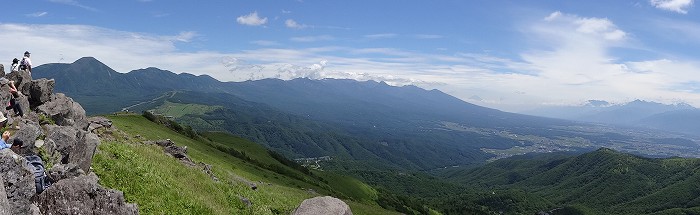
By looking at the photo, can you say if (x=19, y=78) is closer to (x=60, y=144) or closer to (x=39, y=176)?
(x=60, y=144)

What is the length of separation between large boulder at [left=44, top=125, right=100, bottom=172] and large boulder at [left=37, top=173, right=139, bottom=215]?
6196 millimetres

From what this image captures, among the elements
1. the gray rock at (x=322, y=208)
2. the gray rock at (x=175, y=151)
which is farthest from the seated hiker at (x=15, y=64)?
the gray rock at (x=322, y=208)

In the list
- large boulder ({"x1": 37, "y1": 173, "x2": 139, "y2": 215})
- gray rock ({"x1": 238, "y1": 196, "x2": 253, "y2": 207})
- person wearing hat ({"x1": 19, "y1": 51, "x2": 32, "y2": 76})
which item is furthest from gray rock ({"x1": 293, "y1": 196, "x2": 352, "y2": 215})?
person wearing hat ({"x1": 19, "y1": 51, "x2": 32, "y2": 76})

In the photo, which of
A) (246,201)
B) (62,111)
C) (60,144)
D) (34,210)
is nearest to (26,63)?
(62,111)

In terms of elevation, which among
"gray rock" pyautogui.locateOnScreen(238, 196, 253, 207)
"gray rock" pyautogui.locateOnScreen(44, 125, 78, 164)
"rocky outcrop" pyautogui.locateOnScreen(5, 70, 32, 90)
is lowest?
"gray rock" pyautogui.locateOnScreen(238, 196, 253, 207)

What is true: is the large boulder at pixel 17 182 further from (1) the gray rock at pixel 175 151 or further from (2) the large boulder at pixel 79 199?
(1) the gray rock at pixel 175 151

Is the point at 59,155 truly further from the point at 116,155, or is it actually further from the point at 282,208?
the point at 282,208

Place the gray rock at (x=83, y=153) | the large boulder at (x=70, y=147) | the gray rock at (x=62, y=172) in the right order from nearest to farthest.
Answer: the gray rock at (x=62, y=172), the large boulder at (x=70, y=147), the gray rock at (x=83, y=153)

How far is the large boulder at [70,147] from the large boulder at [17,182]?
26.7ft

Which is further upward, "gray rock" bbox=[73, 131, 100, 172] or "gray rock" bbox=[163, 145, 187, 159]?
"gray rock" bbox=[73, 131, 100, 172]

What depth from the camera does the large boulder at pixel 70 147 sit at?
22781 millimetres

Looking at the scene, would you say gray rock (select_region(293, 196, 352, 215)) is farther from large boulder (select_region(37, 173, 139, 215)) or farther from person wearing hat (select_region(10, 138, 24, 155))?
person wearing hat (select_region(10, 138, 24, 155))

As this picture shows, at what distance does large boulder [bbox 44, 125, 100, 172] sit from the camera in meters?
22.8

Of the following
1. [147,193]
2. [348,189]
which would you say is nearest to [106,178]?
[147,193]
